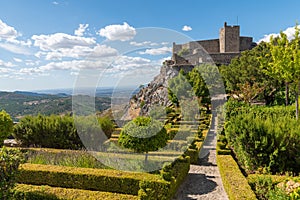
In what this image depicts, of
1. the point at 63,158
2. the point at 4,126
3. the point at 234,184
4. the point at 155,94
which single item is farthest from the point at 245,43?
the point at 234,184

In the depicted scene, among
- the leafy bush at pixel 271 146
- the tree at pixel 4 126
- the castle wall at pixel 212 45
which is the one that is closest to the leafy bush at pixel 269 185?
the leafy bush at pixel 271 146

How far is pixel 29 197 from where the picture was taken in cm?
513

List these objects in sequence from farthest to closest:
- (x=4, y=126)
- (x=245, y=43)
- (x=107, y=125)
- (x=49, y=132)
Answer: (x=245, y=43) → (x=107, y=125) → (x=49, y=132) → (x=4, y=126)

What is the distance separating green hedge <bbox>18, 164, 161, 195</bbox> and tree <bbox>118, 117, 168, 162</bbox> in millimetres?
838

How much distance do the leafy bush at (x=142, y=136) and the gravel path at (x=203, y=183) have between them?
132 centimetres

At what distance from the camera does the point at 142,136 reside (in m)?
6.37

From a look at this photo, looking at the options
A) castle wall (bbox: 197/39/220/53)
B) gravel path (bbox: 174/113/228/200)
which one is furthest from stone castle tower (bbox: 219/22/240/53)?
gravel path (bbox: 174/113/228/200)

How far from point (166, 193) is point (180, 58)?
2764 cm

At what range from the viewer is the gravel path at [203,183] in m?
5.61

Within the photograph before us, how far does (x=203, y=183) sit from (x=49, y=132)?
22.1 feet

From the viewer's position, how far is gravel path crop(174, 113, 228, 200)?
561 cm

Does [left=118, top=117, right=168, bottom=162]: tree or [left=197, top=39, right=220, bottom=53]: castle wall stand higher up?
[left=197, top=39, right=220, bottom=53]: castle wall

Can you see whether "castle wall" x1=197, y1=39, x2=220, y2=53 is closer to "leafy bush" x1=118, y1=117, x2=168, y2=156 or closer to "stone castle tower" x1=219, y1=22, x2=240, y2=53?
"stone castle tower" x1=219, y1=22, x2=240, y2=53

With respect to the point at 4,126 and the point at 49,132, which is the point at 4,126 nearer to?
the point at 4,126
